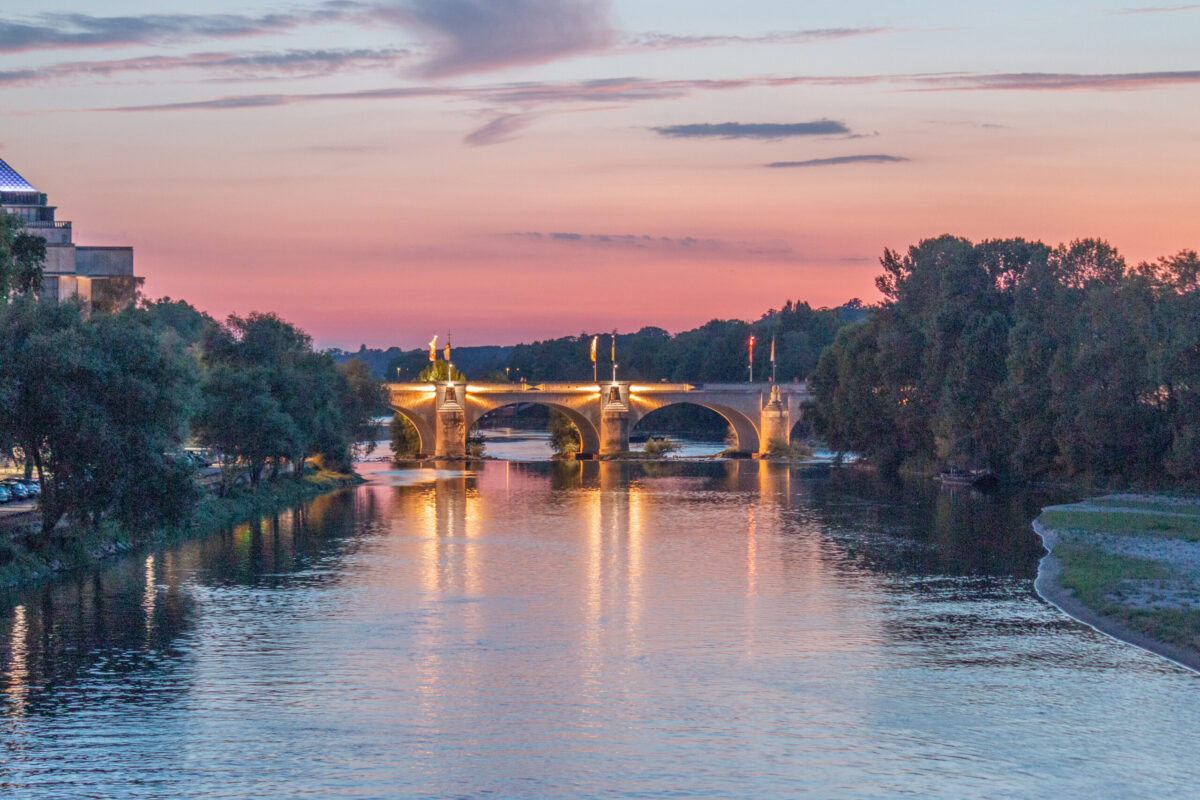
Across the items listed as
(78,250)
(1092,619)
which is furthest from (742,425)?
(1092,619)

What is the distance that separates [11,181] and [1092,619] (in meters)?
92.8

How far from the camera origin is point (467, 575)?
46688 millimetres

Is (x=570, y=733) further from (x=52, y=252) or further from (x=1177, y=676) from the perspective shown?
(x=52, y=252)

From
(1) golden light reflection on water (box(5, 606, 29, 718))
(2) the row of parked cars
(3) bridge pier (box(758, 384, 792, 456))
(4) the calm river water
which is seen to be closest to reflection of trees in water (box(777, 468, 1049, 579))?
(4) the calm river water

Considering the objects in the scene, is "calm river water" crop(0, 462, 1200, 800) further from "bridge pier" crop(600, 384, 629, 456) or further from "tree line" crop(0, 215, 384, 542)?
"bridge pier" crop(600, 384, 629, 456)

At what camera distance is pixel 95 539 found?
155 ft

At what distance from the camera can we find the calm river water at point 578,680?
935 inches

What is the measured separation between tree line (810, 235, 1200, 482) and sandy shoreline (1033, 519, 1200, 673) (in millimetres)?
21665

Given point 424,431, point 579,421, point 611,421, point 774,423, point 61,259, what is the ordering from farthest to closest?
1. point 579,421
2. point 611,421
3. point 774,423
4. point 424,431
5. point 61,259

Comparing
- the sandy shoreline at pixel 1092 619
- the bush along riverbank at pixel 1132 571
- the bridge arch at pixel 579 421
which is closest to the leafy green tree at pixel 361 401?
the bridge arch at pixel 579 421

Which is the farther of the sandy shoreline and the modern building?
the modern building

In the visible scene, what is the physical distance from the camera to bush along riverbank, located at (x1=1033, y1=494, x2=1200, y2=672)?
114 feet

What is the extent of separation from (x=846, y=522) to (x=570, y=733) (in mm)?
40384

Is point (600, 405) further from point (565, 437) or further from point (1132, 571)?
point (1132, 571)
